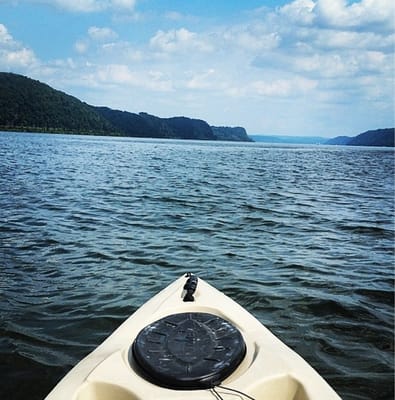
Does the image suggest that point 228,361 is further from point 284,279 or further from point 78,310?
point 284,279

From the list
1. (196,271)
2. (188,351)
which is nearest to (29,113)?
(196,271)

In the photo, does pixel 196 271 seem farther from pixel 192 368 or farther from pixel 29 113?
pixel 29 113

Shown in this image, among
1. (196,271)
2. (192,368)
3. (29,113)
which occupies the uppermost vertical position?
(29,113)

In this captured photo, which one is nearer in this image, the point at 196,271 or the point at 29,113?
the point at 196,271

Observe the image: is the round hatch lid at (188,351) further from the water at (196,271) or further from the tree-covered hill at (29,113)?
the tree-covered hill at (29,113)

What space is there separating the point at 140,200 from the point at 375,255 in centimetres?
1057

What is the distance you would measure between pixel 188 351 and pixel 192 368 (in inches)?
8.3

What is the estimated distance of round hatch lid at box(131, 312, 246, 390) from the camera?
3.12 meters

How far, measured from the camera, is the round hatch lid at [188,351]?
3.12 metres

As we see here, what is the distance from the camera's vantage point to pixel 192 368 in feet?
10.5

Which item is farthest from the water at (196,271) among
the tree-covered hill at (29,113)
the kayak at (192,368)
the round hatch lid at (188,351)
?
the tree-covered hill at (29,113)

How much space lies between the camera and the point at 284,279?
8.09 meters

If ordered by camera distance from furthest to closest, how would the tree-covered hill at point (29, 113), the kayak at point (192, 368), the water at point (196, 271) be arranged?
the tree-covered hill at point (29, 113) → the water at point (196, 271) → the kayak at point (192, 368)

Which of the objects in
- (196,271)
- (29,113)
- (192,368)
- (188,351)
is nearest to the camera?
(192,368)
